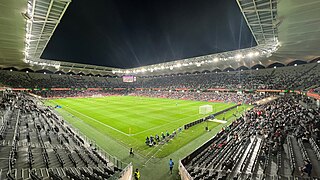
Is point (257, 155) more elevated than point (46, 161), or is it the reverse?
point (46, 161)

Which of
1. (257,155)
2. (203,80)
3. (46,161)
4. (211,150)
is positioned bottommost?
(211,150)

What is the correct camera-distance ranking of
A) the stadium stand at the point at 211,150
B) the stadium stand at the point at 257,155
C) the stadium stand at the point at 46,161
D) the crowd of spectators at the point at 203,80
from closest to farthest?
the stadium stand at the point at 46,161, the stadium stand at the point at 211,150, the stadium stand at the point at 257,155, the crowd of spectators at the point at 203,80

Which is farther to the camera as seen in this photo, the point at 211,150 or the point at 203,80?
the point at 203,80

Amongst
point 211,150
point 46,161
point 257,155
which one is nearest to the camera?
point 46,161

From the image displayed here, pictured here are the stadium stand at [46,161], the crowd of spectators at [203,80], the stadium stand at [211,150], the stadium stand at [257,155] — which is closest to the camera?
the stadium stand at [46,161]

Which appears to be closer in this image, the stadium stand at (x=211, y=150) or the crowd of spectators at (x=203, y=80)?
the stadium stand at (x=211, y=150)

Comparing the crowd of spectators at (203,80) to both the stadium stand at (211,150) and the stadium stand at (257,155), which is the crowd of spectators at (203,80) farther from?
the stadium stand at (257,155)

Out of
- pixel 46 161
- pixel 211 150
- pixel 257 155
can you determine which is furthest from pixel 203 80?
pixel 46 161

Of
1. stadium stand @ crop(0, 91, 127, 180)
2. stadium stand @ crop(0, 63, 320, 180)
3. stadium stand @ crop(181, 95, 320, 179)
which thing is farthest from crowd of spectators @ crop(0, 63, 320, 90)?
stadium stand @ crop(0, 91, 127, 180)

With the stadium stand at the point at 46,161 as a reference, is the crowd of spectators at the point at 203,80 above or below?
above

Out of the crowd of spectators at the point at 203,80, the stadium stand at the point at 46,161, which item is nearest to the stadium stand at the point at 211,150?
the stadium stand at the point at 46,161

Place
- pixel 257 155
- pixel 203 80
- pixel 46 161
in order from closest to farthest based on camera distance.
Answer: pixel 46 161 → pixel 257 155 → pixel 203 80

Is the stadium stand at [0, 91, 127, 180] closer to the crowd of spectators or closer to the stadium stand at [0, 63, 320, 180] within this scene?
the stadium stand at [0, 63, 320, 180]

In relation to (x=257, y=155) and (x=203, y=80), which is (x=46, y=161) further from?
(x=203, y=80)
